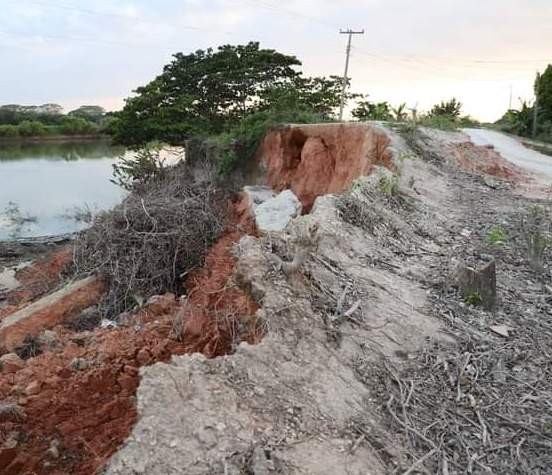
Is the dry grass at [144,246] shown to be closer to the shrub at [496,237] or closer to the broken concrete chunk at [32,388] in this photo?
the broken concrete chunk at [32,388]

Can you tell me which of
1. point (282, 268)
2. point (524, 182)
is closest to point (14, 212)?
point (524, 182)

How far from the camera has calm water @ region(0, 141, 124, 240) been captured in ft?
61.1

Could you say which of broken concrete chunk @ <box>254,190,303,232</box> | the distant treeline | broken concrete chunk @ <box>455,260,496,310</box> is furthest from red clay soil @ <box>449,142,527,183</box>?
the distant treeline

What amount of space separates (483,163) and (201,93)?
11.5 metres

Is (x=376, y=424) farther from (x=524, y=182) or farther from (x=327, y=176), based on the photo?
(x=327, y=176)

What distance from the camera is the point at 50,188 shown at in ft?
84.0

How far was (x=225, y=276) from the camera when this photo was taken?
4.27m

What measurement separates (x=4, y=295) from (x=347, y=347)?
30.3 feet

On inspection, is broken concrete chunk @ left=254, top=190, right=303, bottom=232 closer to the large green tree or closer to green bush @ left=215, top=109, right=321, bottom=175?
green bush @ left=215, top=109, right=321, bottom=175

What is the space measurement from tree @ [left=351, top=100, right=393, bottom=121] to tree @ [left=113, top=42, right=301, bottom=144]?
3783mm

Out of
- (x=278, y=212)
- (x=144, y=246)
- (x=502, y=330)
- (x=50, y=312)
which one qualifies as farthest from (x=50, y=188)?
(x=502, y=330)

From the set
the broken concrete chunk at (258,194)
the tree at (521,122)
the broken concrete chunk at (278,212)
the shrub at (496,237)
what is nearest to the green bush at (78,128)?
the tree at (521,122)

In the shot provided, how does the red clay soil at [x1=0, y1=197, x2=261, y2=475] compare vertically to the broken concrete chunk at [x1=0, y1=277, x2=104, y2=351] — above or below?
above

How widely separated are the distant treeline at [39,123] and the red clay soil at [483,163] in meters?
37.2
